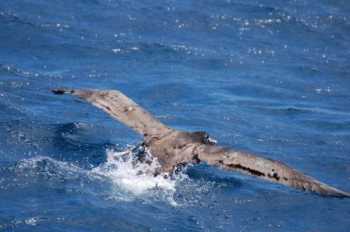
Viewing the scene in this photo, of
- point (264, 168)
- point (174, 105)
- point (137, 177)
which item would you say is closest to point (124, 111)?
point (137, 177)

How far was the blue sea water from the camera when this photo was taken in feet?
41.5

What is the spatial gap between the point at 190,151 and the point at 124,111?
5.83 ft

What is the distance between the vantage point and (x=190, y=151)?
44.6 feet

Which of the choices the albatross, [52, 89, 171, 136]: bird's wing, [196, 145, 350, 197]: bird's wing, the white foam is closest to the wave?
the white foam

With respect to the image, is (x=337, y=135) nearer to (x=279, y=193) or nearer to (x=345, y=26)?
(x=279, y=193)

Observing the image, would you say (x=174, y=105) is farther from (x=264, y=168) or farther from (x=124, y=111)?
(x=264, y=168)

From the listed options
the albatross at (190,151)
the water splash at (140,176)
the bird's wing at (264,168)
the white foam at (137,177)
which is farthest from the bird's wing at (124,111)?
the bird's wing at (264,168)

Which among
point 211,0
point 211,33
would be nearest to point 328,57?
point 211,33

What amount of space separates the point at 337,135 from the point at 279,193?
372 centimetres

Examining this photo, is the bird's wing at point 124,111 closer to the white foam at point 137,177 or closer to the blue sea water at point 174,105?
the white foam at point 137,177

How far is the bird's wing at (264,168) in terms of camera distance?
11.8m

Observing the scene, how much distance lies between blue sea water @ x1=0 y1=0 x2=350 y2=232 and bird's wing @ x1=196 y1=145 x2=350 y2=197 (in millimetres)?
792

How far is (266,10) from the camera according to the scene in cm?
2619

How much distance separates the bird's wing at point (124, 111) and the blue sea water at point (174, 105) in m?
0.79
